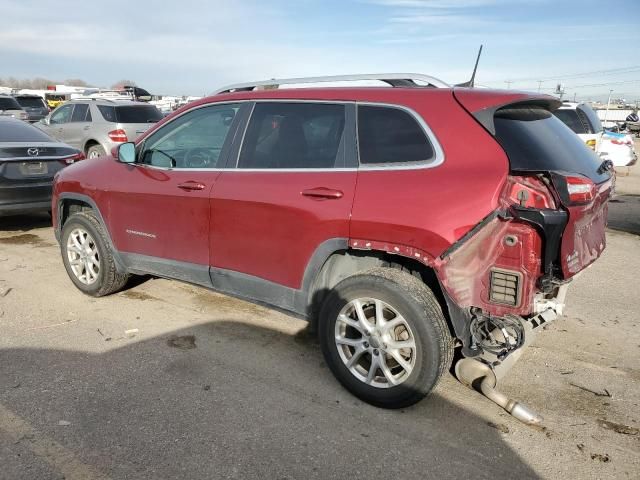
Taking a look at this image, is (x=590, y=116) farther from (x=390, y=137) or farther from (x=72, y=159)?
(x=72, y=159)

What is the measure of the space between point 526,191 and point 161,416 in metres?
2.38

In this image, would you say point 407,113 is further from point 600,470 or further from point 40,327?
point 40,327

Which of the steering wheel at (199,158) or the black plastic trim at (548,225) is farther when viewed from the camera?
the steering wheel at (199,158)

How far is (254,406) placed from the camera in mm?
3152

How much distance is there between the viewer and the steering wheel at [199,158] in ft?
12.9

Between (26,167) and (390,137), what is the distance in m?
5.68

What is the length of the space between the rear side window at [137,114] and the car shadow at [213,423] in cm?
934

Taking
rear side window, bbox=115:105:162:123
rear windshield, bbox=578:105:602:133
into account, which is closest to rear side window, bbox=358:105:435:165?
rear windshield, bbox=578:105:602:133

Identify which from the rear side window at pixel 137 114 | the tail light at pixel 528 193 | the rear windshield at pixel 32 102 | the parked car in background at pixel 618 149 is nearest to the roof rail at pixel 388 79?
the tail light at pixel 528 193

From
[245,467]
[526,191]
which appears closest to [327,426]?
[245,467]

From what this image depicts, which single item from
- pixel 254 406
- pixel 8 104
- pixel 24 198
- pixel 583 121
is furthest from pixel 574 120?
pixel 8 104

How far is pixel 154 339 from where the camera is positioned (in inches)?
158

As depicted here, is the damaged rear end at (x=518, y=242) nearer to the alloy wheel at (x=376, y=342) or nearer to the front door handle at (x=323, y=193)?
the alloy wheel at (x=376, y=342)

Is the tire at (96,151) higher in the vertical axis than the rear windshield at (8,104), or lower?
lower
